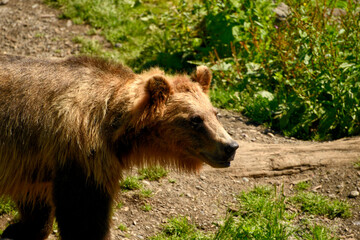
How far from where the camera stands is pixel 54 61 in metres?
4.87

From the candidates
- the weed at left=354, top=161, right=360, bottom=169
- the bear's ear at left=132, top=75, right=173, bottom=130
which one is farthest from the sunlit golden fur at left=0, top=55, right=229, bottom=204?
the weed at left=354, top=161, right=360, bottom=169

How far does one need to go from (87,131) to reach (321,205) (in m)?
3.08

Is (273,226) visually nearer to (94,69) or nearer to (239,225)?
(239,225)

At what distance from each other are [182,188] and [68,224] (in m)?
2.09

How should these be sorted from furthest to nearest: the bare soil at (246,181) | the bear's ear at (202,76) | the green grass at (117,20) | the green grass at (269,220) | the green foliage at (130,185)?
the green grass at (117,20) → the green foliage at (130,185) → the bare soil at (246,181) → the bear's ear at (202,76) → the green grass at (269,220)

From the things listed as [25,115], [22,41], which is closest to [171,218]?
[25,115]

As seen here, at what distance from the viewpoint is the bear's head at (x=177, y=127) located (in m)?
4.62

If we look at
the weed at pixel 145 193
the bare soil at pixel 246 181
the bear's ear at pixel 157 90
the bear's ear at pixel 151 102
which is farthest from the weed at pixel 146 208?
the bear's ear at pixel 157 90

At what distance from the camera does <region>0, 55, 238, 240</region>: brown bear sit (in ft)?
14.7

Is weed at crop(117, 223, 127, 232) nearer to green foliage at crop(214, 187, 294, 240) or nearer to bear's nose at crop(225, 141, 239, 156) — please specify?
green foliage at crop(214, 187, 294, 240)

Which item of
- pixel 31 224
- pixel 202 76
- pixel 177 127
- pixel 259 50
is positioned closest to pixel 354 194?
pixel 202 76

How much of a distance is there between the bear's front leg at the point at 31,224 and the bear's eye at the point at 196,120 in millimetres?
1950

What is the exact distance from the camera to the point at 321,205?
589cm

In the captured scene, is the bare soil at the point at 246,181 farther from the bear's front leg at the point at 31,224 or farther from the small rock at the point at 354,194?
the bear's front leg at the point at 31,224
